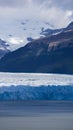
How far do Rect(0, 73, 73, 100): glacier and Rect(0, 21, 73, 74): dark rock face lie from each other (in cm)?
5199

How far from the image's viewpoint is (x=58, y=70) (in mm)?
116375

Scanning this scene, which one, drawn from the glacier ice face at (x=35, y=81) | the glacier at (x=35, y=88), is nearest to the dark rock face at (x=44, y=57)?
the glacier ice face at (x=35, y=81)

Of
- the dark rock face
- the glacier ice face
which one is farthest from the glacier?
the dark rock face

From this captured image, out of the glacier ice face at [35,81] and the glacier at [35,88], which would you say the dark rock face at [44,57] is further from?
the glacier at [35,88]

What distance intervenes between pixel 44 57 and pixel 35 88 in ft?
229

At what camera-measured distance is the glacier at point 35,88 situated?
2372 inches

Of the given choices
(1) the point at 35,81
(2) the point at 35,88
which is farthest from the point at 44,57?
(2) the point at 35,88

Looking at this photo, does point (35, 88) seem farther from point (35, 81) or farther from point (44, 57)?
point (44, 57)

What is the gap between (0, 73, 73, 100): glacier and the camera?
6025 centimetres

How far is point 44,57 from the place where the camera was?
131375mm

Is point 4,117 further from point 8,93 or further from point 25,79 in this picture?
point 25,79

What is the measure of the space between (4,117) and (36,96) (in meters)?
18.9

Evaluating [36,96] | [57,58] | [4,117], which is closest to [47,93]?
[36,96]

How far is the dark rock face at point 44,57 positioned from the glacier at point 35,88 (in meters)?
52.0
